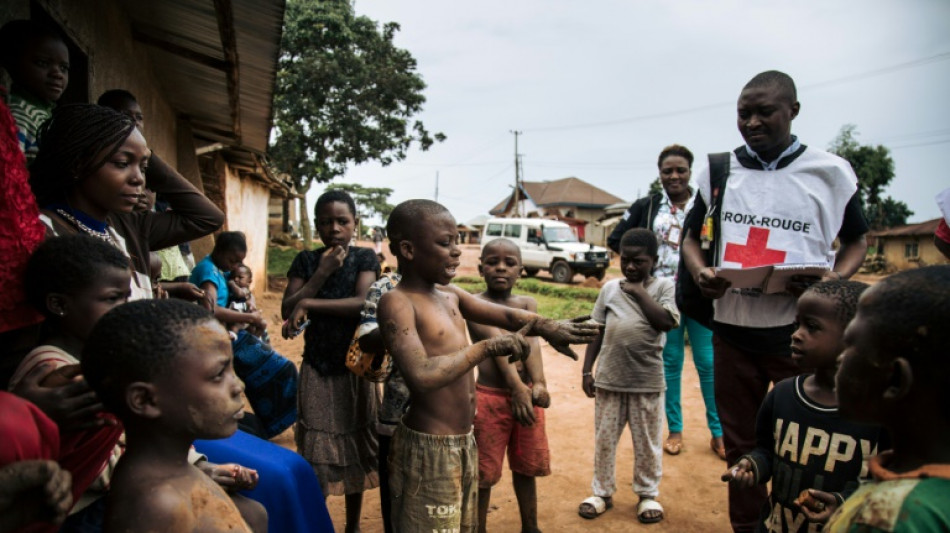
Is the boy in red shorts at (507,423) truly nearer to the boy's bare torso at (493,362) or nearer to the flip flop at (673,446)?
the boy's bare torso at (493,362)

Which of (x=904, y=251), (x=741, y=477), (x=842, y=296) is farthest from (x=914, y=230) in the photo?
(x=741, y=477)

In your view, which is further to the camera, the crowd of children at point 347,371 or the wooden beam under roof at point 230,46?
the wooden beam under roof at point 230,46

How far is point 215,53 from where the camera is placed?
207 inches

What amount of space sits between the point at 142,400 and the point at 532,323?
4.29ft

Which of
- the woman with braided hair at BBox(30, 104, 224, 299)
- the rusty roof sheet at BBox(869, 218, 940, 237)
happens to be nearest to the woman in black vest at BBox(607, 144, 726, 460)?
the woman with braided hair at BBox(30, 104, 224, 299)

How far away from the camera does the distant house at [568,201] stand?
4577cm

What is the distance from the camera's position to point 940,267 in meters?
1.12

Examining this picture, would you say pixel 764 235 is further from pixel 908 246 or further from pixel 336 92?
pixel 908 246

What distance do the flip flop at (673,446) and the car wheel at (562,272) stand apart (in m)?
14.8

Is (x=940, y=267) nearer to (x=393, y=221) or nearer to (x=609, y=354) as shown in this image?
(x=393, y=221)

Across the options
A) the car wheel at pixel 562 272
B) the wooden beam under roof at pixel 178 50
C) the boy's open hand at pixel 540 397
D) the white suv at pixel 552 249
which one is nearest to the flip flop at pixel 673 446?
the boy's open hand at pixel 540 397

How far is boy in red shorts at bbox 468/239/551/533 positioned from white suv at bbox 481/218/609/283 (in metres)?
15.9

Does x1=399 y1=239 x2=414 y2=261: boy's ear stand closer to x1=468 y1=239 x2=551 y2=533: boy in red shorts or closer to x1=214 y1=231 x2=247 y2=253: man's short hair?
x1=468 y1=239 x2=551 y2=533: boy in red shorts

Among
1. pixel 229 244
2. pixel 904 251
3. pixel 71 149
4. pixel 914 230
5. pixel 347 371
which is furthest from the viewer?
pixel 904 251
